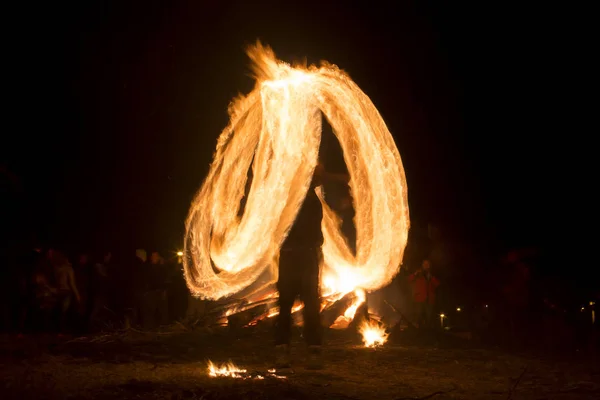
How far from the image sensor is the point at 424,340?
355 inches

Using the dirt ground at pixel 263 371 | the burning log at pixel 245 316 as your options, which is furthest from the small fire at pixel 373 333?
the burning log at pixel 245 316

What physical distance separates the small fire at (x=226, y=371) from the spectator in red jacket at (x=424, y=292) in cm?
370

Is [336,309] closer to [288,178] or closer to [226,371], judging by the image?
[288,178]

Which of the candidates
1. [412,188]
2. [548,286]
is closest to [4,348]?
[548,286]

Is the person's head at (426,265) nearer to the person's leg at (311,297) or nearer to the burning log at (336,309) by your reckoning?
the burning log at (336,309)

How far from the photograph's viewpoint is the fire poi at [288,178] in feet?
31.8

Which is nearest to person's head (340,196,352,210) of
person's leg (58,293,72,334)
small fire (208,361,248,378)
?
small fire (208,361,248,378)

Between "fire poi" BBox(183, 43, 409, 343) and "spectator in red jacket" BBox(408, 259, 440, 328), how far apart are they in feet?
1.16

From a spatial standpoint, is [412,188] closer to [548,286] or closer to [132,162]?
[548,286]

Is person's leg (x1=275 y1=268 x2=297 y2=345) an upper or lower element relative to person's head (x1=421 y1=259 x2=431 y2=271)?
lower

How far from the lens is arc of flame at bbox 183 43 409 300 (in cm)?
970

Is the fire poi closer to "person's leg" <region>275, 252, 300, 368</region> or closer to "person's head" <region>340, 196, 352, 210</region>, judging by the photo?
"person's head" <region>340, 196, 352, 210</region>

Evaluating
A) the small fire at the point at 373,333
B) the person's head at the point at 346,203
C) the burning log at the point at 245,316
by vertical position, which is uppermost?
the person's head at the point at 346,203

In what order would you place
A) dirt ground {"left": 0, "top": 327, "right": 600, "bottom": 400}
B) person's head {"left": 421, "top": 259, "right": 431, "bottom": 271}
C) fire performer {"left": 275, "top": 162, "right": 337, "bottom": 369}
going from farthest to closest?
person's head {"left": 421, "top": 259, "right": 431, "bottom": 271}
fire performer {"left": 275, "top": 162, "right": 337, "bottom": 369}
dirt ground {"left": 0, "top": 327, "right": 600, "bottom": 400}
